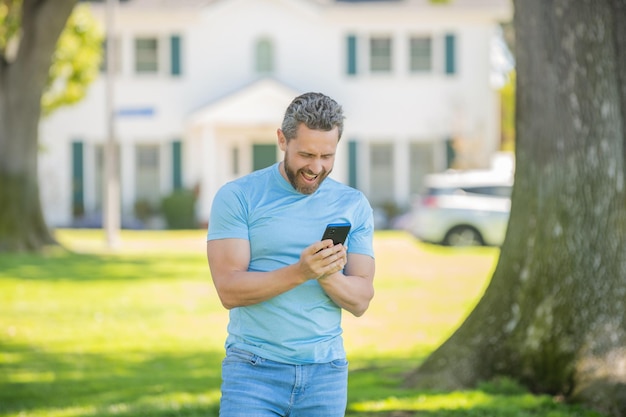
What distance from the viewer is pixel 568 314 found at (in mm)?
8234

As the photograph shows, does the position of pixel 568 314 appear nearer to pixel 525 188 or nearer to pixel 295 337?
pixel 525 188

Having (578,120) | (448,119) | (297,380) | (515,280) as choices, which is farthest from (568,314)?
(448,119)

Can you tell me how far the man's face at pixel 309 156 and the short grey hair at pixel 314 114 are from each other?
0.06 feet

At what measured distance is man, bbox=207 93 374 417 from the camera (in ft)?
14.7

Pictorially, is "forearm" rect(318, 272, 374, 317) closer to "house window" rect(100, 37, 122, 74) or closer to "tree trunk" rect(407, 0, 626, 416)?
"tree trunk" rect(407, 0, 626, 416)

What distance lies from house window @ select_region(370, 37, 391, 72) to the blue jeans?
33604 millimetres

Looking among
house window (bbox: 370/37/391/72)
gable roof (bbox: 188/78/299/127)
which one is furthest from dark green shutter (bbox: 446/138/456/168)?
gable roof (bbox: 188/78/299/127)

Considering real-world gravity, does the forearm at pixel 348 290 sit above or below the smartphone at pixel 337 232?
below

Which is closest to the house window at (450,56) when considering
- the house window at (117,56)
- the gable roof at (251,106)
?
the gable roof at (251,106)

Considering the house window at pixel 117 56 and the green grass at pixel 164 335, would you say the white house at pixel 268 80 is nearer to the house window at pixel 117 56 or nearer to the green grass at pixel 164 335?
the house window at pixel 117 56

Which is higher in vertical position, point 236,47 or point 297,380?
point 236,47

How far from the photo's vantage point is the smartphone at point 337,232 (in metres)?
4.34

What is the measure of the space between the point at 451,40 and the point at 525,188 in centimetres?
2947

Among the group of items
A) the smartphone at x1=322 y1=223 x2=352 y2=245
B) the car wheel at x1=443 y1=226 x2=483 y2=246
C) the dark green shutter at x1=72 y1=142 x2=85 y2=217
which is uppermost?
the smartphone at x1=322 y1=223 x2=352 y2=245
